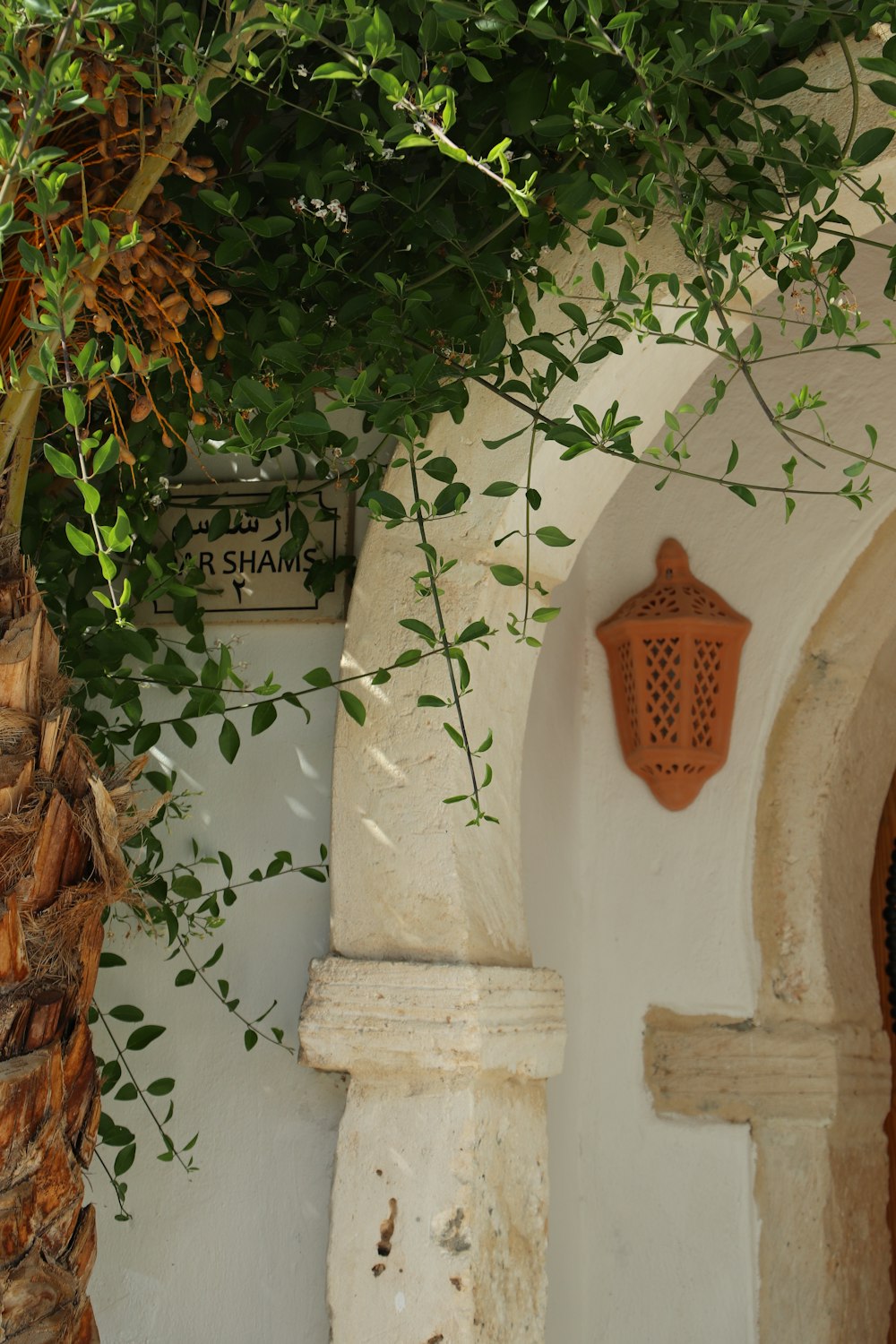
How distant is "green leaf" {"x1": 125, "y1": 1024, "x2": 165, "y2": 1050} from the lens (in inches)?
79.2

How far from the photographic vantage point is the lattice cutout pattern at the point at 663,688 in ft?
8.54

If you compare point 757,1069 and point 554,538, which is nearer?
point 554,538

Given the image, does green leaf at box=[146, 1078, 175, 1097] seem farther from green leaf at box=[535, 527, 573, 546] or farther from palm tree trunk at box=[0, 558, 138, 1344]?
green leaf at box=[535, 527, 573, 546]

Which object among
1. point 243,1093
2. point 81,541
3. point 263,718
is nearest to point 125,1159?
point 243,1093

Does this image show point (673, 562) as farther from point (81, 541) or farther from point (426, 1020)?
A: point (81, 541)

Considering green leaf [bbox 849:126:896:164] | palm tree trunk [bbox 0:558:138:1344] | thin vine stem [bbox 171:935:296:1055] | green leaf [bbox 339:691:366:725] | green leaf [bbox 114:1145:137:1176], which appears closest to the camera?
palm tree trunk [bbox 0:558:138:1344]

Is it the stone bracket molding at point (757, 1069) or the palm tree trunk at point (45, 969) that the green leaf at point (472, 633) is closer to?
the palm tree trunk at point (45, 969)

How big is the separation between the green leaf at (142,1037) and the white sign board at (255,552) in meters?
0.67

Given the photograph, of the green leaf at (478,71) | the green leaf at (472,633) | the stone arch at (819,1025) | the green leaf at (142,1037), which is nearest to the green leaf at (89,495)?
the green leaf at (472,633)

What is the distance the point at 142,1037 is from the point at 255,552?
0.80 meters

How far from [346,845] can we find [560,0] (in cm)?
117

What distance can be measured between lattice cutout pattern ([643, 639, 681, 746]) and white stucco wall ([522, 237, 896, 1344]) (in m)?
0.12

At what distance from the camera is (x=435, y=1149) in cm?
184

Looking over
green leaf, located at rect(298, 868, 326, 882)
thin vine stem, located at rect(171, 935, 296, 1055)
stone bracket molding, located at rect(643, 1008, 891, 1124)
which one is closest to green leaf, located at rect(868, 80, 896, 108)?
green leaf, located at rect(298, 868, 326, 882)
